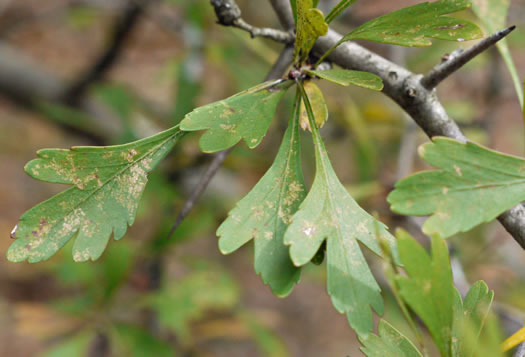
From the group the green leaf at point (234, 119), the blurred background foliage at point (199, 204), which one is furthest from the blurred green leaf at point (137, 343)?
the green leaf at point (234, 119)

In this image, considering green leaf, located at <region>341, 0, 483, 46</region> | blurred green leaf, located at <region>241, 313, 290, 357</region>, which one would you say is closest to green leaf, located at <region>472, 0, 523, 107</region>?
green leaf, located at <region>341, 0, 483, 46</region>

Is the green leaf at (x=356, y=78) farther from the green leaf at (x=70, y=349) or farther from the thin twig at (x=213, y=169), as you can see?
the green leaf at (x=70, y=349)

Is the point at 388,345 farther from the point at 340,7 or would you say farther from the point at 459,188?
the point at 340,7

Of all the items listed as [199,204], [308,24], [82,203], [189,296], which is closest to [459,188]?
[308,24]

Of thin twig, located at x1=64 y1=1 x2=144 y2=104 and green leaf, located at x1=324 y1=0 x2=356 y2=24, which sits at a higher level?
thin twig, located at x1=64 y1=1 x2=144 y2=104

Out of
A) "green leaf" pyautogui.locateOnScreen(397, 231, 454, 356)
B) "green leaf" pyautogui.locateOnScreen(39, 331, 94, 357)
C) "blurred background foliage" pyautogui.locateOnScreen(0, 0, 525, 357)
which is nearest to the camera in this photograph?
"green leaf" pyautogui.locateOnScreen(397, 231, 454, 356)

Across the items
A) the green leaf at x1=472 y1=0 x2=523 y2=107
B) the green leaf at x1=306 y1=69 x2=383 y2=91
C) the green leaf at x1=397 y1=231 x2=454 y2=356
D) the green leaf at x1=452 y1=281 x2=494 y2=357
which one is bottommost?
the green leaf at x1=452 y1=281 x2=494 y2=357

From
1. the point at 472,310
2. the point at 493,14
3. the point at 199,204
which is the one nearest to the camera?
the point at 472,310

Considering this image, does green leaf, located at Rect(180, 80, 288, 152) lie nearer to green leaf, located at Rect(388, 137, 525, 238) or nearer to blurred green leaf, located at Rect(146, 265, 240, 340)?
green leaf, located at Rect(388, 137, 525, 238)
